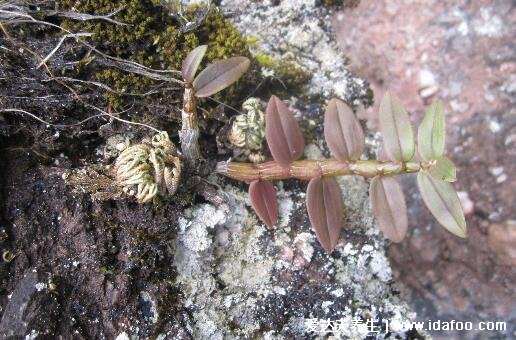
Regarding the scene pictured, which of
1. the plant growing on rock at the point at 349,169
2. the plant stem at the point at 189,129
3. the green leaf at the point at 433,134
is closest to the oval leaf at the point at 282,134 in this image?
the plant growing on rock at the point at 349,169

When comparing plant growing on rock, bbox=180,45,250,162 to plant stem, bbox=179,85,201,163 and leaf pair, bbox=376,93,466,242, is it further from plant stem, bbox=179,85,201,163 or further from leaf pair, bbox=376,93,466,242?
leaf pair, bbox=376,93,466,242

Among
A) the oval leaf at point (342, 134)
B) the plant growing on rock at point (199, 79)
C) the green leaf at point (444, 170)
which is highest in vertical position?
the plant growing on rock at point (199, 79)

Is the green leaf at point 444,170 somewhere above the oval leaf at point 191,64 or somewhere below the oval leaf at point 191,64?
below

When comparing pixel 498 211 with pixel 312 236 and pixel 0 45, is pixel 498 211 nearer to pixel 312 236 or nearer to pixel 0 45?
pixel 312 236

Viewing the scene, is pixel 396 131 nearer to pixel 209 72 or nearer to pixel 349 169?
pixel 349 169

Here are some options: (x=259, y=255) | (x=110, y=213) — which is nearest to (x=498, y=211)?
(x=259, y=255)

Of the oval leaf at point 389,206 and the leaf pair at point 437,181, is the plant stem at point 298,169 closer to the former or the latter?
the oval leaf at point 389,206
